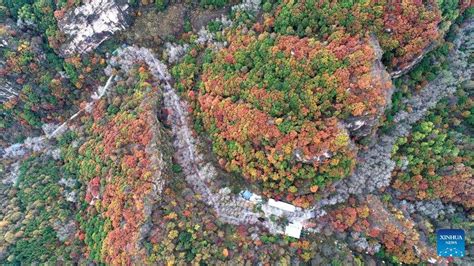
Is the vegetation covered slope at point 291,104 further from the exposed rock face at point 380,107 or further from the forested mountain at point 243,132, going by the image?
the exposed rock face at point 380,107

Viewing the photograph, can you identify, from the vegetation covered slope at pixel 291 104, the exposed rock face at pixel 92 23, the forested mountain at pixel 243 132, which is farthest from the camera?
the exposed rock face at pixel 92 23

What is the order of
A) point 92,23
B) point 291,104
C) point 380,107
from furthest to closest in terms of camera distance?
point 92,23
point 291,104
point 380,107

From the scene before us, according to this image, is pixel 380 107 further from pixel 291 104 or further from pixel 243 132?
pixel 243 132

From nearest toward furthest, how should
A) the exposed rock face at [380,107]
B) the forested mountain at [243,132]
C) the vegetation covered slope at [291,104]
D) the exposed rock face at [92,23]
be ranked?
1. the vegetation covered slope at [291,104]
2. the exposed rock face at [380,107]
3. the forested mountain at [243,132]
4. the exposed rock face at [92,23]

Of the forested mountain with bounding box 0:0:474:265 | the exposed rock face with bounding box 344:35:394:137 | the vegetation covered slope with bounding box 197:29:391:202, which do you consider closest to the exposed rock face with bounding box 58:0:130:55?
the forested mountain with bounding box 0:0:474:265

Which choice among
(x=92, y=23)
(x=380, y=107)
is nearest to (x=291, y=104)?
(x=380, y=107)

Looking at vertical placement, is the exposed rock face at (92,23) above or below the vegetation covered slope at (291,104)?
above

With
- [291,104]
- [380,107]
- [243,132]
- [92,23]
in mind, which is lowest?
[380,107]

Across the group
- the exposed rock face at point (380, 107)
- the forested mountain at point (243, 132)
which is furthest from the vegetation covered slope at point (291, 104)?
the exposed rock face at point (380, 107)

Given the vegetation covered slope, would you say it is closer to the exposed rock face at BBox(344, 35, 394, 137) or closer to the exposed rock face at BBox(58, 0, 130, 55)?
the exposed rock face at BBox(344, 35, 394, 137)
